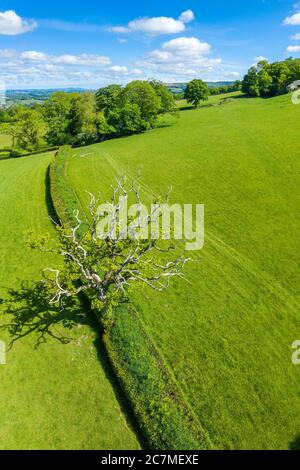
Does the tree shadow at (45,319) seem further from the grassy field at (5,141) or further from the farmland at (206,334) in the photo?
the grassy field at (5,141)

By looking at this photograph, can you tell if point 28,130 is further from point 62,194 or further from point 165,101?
point 62,194

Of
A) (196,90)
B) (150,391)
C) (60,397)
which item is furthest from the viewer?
(196,90)

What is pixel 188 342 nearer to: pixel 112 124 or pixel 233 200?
pixel 233 200

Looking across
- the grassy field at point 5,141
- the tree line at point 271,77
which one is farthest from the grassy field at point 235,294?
the tree line at point 271,77

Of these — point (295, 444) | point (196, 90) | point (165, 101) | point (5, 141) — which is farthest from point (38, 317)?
point (196, 90)

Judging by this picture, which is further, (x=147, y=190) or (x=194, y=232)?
(x=147, y=190)

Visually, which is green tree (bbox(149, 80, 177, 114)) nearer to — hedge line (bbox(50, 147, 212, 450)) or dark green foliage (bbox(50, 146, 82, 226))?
dark green foliage (bbox(50, 146, 82, 226))

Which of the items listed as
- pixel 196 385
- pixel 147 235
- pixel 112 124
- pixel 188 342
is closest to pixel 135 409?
pixel 196 385
